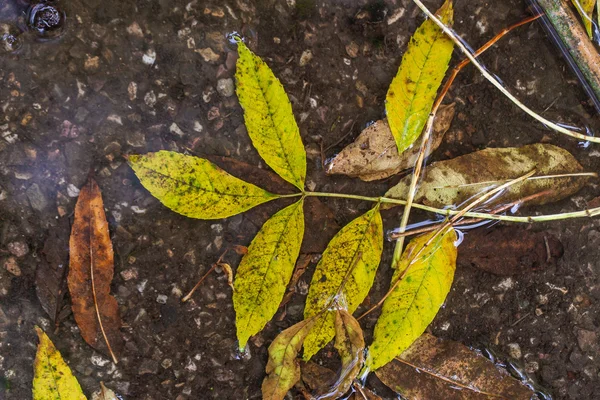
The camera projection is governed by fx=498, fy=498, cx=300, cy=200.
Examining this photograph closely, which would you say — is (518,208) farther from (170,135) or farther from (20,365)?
(20,365)

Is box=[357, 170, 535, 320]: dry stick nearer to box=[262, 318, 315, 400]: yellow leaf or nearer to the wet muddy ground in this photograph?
the wet muddy ground

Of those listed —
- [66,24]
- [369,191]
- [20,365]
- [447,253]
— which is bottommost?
[20,365]

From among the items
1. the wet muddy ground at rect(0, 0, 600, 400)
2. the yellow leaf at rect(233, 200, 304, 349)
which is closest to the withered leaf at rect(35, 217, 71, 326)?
the wet muddy ground at rect(0, 0, 600, 400)

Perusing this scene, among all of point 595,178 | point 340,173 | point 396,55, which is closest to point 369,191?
point 340,173

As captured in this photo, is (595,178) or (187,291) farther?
(595,178)

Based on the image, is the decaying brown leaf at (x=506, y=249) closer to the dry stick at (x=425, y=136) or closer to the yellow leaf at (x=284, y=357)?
the dry stick at (x=425, y=136)

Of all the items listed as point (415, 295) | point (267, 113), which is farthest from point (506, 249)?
point (267, 113)
